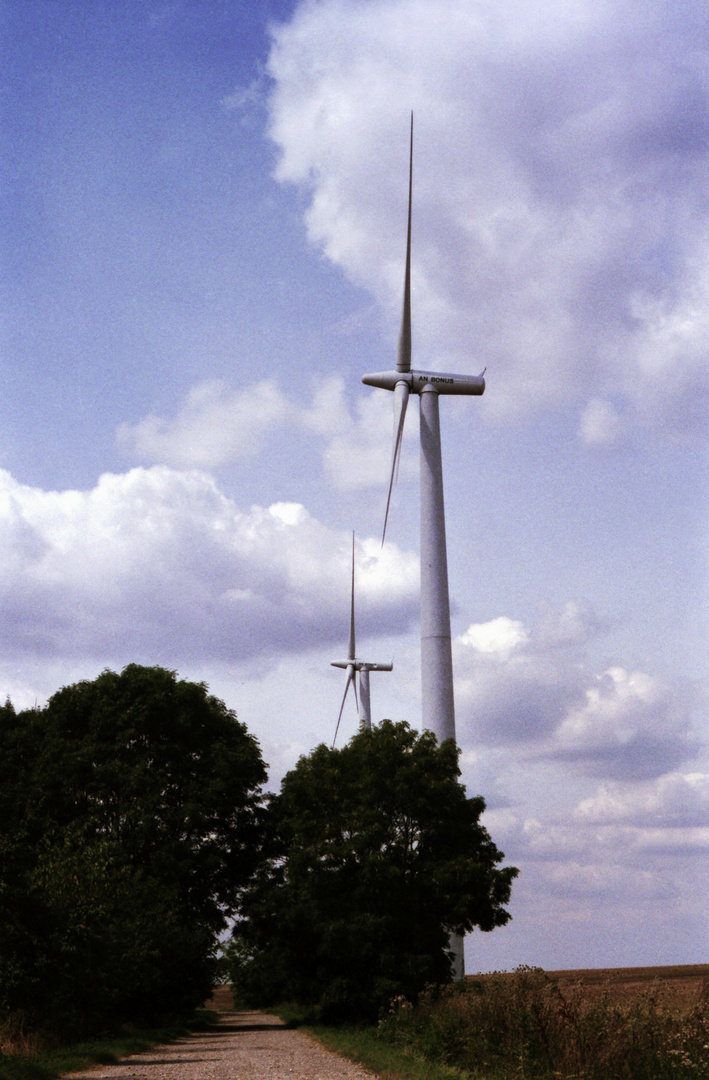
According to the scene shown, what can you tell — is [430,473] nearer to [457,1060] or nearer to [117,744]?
[117,744]

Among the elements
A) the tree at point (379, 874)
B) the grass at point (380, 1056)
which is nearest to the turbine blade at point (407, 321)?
the tree at point (379, 874)

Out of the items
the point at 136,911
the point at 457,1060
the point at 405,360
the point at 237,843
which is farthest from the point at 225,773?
the point at 457,1060

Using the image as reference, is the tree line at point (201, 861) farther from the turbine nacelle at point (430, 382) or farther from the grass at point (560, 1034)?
the turbine nacelle at point (430, 382)

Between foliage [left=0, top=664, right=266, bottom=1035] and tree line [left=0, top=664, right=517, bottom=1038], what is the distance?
0.33 feet

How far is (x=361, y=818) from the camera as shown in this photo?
38.8 metres

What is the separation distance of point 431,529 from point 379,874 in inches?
574

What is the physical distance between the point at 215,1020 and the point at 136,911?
65.7 feet

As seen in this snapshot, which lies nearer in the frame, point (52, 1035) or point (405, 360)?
point (52, 1035)

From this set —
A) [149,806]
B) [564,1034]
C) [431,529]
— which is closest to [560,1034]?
[564,1034]

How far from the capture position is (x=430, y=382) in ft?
173

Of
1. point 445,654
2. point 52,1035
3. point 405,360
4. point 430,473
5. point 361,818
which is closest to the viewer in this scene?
point 52,1035

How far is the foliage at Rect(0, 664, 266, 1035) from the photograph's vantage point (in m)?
44.2

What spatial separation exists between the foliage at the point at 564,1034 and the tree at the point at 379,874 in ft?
46.7

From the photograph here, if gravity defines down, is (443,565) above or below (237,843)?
above
